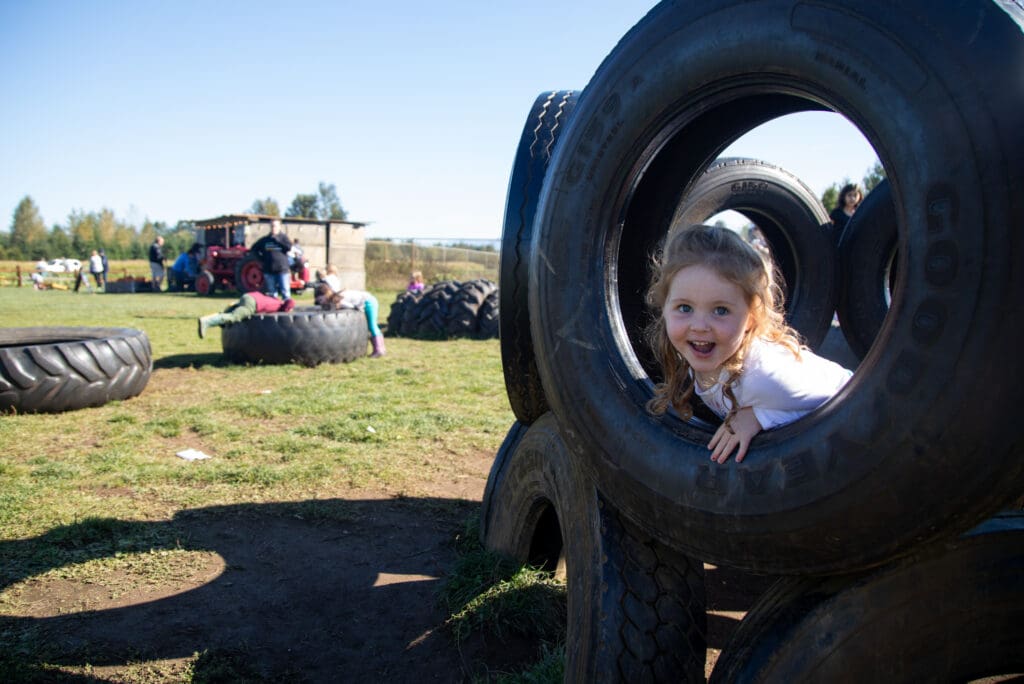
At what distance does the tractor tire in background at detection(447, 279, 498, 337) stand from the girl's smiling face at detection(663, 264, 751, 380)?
33.7ft

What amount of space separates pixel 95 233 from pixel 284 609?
291 feet

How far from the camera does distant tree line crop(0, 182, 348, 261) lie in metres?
63.4

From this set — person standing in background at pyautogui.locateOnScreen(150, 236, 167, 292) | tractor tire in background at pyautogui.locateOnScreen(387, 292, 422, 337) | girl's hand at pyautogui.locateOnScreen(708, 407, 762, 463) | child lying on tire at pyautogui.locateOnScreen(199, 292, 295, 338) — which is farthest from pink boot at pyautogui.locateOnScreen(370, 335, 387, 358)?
person standing in background at pyautogui.locateOnScreen(150, 236, 167, 292)

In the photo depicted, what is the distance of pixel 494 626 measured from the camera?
8.94 feet

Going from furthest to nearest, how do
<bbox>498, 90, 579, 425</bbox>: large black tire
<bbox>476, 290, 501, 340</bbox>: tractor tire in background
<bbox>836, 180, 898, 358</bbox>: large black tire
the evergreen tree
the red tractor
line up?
the evergreen tree, the red tractor, <bbox>476, 290, 501, 340</bbox>: tractor tire in background, <bbox>836, 180, 898, 358</bbox>: large black tire, <bbox>498, 90, 579, 425</bbox>: large black tire

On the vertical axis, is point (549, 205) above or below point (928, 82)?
below

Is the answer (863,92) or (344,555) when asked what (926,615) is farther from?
(344,555)

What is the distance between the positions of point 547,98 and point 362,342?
22.1 ft

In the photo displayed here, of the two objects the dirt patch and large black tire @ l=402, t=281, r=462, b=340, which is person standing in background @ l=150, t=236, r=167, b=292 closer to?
large black tire @ l=402, t=281, r=462, b=340

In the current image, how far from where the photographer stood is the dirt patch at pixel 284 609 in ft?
8.15

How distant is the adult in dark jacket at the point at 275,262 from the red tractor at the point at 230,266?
5.25 m

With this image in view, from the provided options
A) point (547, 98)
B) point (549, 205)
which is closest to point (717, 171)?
point (547, 98)

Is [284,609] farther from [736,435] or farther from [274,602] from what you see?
[736,435]

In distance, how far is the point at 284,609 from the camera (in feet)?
9.51
